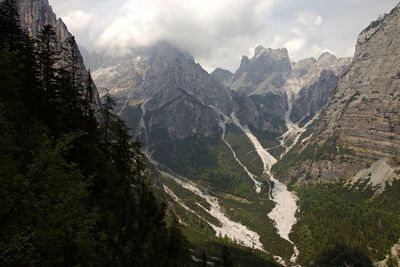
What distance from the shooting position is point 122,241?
150 ft

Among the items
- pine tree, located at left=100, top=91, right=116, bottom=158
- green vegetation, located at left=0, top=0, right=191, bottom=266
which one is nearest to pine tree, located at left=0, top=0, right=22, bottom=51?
green vegetation, located at left=0, top=0, right=191, bottom=266

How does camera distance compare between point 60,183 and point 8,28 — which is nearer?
point 60,183

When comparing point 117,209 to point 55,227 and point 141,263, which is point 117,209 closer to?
point 141,263

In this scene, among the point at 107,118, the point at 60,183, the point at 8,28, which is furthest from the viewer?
the point at 107,118

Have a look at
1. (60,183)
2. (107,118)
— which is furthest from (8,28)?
(60,183)

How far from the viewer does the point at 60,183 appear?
2230 cm

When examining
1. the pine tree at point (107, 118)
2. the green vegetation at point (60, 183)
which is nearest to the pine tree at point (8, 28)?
the green vegetation at point (60, 183)

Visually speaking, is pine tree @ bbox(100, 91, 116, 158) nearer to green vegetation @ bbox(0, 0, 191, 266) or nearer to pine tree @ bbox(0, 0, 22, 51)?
green vegetation @ bbox(0, 0, 191, 266)

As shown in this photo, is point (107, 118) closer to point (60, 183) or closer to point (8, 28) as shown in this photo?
point (8, 28)

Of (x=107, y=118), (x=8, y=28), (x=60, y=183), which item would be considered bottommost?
(x=60, y=183)

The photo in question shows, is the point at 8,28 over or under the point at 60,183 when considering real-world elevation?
over

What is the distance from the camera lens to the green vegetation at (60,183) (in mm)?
20125

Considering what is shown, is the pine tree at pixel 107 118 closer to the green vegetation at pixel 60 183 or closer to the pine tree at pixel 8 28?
the green vegetation at pixel 60 183

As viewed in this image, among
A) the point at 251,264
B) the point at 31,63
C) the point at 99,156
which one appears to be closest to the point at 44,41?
the point at 31,63
